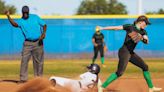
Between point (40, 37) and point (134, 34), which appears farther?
point (40, 37)

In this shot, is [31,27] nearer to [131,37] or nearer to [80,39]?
[131,37]

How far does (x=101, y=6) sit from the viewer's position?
76.8 meters

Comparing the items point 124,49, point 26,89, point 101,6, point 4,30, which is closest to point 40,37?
point 124,49

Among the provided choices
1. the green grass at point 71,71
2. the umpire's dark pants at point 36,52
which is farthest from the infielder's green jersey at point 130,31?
the green grass at point 71,71

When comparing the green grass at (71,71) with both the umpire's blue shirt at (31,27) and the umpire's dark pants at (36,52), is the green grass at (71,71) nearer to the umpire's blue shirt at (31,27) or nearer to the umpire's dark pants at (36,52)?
the umpire's dark pants at (36,52)

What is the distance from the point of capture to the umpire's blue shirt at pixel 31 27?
1152 cm

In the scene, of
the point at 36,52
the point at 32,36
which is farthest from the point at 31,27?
the point at 36,52

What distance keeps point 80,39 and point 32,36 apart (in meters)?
21.0

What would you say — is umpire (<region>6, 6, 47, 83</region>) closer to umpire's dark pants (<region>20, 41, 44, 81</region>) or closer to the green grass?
umpire's dark pants (<region>20, 41, 44, 81</region>)

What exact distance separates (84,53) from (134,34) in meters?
23.2

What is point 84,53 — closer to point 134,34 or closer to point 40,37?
point 40,37

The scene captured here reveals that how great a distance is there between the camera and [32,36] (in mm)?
11594

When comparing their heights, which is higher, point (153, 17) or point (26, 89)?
point (26, 89)

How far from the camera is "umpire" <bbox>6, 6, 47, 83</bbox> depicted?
11.5 m
